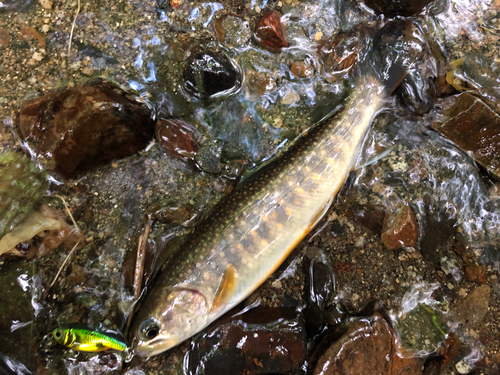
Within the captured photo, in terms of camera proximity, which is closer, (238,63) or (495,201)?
(495,201)

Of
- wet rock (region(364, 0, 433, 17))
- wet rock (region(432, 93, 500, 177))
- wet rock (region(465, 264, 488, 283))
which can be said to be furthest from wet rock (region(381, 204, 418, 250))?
wet rock (region(364, 0, 433, 17))

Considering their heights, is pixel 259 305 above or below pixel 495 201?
below

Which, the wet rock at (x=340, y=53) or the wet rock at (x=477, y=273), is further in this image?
the wet rock at (x=340, y=53)

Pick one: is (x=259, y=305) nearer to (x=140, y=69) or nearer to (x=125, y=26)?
(x=140, y=69)

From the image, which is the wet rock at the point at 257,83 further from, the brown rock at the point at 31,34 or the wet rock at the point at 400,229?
the brown rock at the point at 31,34

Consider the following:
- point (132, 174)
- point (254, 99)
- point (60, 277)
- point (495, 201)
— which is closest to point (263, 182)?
point (254, 99)

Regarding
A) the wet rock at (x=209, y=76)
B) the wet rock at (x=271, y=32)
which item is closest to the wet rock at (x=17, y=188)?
the wet rock at (x=209, y=76)
